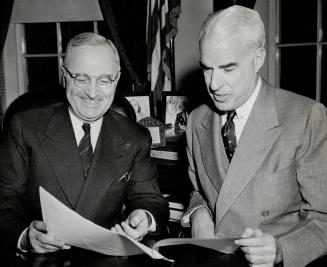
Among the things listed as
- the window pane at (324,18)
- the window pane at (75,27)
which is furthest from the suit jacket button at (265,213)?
the window pane at (75,27)

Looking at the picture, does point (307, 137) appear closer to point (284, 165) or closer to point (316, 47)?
point (284, 165)

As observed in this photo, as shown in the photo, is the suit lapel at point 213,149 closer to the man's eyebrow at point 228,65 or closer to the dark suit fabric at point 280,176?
the dark suit fabric at point 280,176

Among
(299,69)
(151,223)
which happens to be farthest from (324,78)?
(151,223)

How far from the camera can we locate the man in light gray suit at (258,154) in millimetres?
1396

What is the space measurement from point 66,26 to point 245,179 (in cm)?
300

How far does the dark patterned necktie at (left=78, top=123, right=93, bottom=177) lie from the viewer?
1725mm

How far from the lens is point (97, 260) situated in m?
1.27

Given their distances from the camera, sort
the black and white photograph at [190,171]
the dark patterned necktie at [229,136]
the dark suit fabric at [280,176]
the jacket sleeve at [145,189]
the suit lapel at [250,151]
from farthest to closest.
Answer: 1. the jacket sleeve at [145,189]
2. the dark patterned necktie at [229,136]
3. the suit lapel at [250,151]
4. the dark suit fabric at [280,176]
5. the black and white photograph at [190,171]

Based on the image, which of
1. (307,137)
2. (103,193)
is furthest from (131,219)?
(307,137)

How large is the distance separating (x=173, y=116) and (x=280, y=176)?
6.37ft

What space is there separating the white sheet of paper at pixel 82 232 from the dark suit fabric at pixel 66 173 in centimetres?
32

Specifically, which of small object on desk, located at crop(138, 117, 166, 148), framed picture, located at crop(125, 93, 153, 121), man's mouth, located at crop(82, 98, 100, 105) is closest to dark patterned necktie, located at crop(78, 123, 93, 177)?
man's mouth, located at crop(82, 98, 100, 105)

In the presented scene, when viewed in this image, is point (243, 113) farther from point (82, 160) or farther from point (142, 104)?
point (142, 104)

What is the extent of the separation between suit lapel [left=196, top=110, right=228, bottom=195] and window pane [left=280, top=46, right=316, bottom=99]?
181 centimetres
